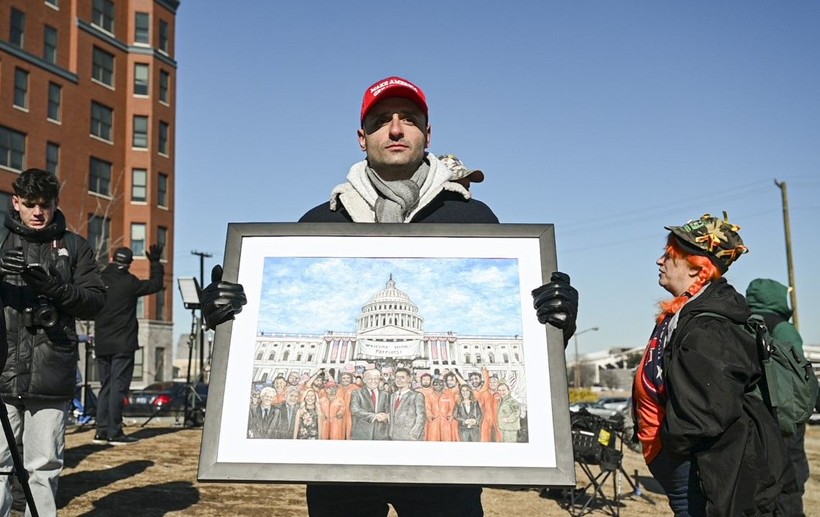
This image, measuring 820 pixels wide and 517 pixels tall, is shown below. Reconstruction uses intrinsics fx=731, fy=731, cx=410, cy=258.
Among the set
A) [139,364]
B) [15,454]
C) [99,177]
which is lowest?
[15,454]

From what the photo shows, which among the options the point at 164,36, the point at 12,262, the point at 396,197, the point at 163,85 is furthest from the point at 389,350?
the point at 164,36

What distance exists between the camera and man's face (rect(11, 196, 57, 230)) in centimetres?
417

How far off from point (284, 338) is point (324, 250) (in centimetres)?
33

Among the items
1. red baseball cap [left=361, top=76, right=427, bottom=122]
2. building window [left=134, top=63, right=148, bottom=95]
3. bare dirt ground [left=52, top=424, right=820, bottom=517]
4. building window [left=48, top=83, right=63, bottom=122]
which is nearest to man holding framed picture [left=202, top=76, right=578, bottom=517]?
red baseball cap [left=361, top=76, right=427, bottom=122]

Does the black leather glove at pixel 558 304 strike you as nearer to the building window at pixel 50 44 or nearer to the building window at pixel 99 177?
the building window at pixel 50 44

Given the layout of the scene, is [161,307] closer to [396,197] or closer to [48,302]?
[48,302]

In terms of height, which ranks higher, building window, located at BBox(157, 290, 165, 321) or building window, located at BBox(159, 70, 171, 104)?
building window, located at BBox(159, 70, 171, 104)

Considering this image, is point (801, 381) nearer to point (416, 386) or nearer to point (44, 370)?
point (416, 386)

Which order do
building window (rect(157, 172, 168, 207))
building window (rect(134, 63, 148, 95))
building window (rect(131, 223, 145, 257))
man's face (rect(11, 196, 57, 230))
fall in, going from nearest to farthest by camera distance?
man's face (rect(11, 196, 57, 230)) < building window (rect(131, 223, 145, 257)) < building window (rect(134, 63, 148, 95)) < building window (rect(157, 172, 168, 207))

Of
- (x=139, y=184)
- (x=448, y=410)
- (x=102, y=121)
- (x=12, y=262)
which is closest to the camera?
(x=448, y=410)

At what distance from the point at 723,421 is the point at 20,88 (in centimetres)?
4143

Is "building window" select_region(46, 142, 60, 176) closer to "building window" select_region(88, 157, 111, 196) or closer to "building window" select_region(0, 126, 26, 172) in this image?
"building window" select_region(0, 126, 26, 172)

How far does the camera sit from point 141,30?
151ft

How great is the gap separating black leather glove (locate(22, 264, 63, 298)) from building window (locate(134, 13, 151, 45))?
4644 cm
